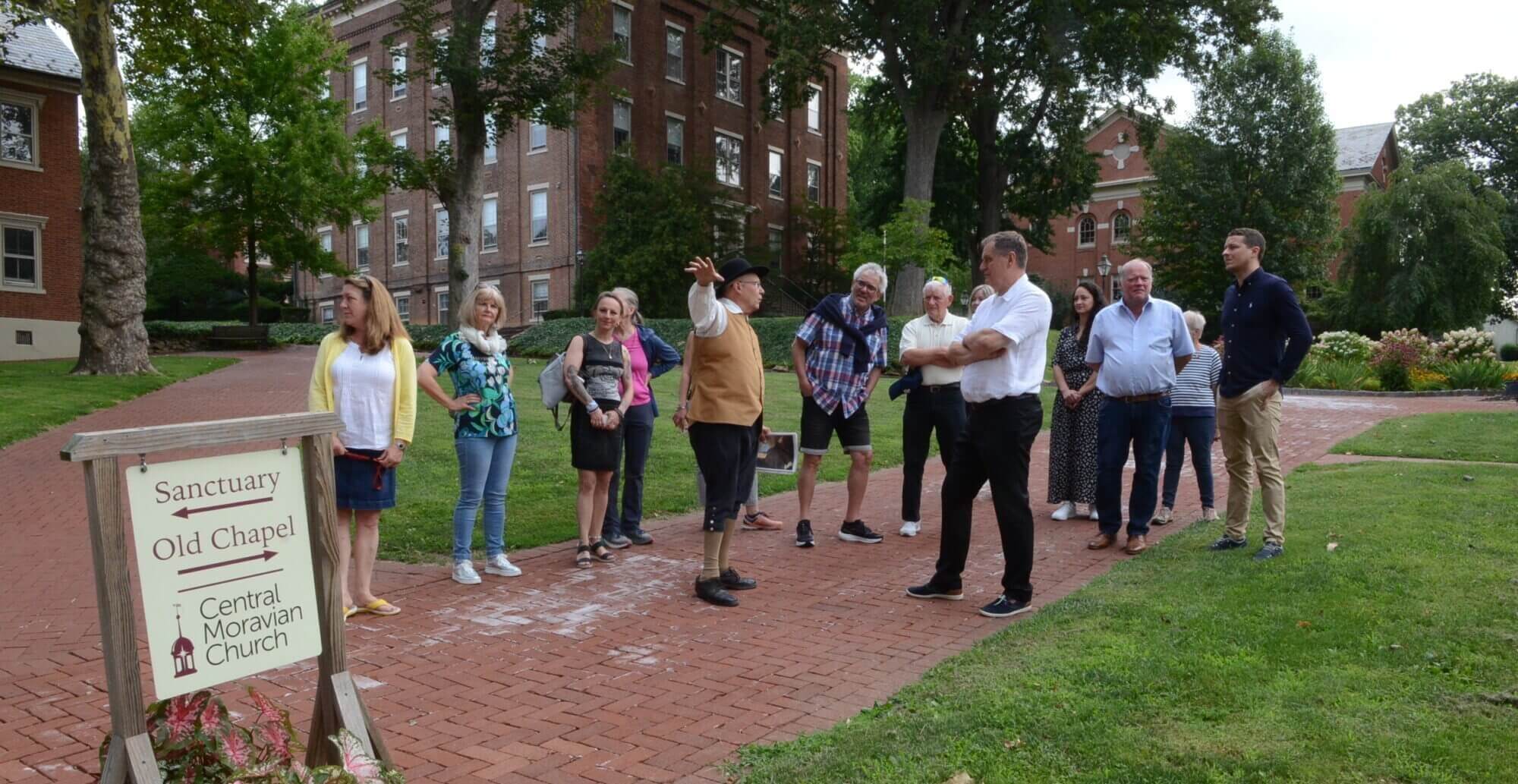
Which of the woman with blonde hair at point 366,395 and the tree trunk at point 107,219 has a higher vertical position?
the tree trunk at point 107,219

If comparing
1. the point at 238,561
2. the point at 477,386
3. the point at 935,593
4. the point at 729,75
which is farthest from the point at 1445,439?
the point at 729,75

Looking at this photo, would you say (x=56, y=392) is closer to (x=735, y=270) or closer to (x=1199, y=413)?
(x=735, y=270)

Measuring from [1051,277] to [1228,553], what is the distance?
5713cm

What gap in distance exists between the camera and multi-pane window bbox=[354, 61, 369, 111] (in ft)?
148

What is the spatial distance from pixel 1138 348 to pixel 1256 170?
40.6m

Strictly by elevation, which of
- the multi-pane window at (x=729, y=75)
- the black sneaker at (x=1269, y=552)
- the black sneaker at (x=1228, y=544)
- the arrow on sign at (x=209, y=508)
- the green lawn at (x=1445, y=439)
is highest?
the multi-pane window at (x=729, y=75)

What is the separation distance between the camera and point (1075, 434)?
28.7 feet

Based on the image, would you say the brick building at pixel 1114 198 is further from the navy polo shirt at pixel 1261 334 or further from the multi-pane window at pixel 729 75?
the navy polo shirt at pixel 1261 334

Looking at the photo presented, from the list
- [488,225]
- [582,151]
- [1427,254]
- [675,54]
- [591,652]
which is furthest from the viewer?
[488,225]

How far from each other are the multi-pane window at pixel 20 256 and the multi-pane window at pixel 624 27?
19030 millimetres

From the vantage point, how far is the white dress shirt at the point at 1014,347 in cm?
570

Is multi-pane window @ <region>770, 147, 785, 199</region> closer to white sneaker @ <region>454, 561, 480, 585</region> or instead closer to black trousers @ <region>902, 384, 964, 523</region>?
black trousers @ <region>902, 384, 964, 523</region>

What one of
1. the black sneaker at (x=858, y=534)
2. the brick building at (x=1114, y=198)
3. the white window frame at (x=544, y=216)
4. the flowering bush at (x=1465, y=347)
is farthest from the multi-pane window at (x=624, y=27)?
the black sneaker at (x=858, y=534)

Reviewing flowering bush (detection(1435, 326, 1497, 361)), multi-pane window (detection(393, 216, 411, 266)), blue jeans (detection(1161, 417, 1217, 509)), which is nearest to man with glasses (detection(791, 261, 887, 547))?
blue jeans (detection(1161, 417, 1217, 509))
